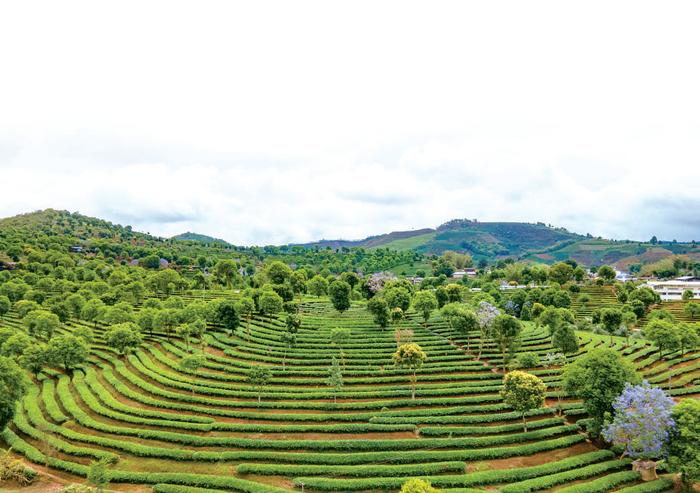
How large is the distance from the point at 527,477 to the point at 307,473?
16.9 meters

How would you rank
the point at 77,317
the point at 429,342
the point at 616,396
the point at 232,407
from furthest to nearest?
the point at 77,317 → the point at 429,342 → the point at 232,407 → the point at 616,396

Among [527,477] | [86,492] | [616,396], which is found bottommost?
[527,477]

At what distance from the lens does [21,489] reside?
30.0 meters

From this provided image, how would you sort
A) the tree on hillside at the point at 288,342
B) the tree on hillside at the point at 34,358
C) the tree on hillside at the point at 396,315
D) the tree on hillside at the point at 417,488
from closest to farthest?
the tree on hillside at the point at 417,488 → the tree on hillside at the point at 34,358 → the tree on hillside at the point at 288,342 → the tree on hillside at the point at 396,315

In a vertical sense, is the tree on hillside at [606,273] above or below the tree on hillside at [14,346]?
above

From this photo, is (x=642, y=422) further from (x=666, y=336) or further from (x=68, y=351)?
(x=68, y=351)

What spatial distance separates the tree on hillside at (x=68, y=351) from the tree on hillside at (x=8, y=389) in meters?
16.0

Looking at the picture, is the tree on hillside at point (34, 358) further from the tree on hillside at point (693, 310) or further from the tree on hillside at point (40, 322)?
the tree on hillside at point (693, 310)

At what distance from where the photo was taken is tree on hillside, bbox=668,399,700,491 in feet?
93.2

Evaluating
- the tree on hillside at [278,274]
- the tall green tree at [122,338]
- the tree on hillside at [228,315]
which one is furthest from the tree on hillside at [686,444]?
the tree on hillside at [278,274]

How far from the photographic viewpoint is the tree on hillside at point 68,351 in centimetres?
5094

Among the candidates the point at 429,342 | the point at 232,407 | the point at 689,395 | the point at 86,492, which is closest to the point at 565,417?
the point at 689,395

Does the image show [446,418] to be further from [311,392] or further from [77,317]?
[77,317]

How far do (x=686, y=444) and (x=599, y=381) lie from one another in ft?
23.0
